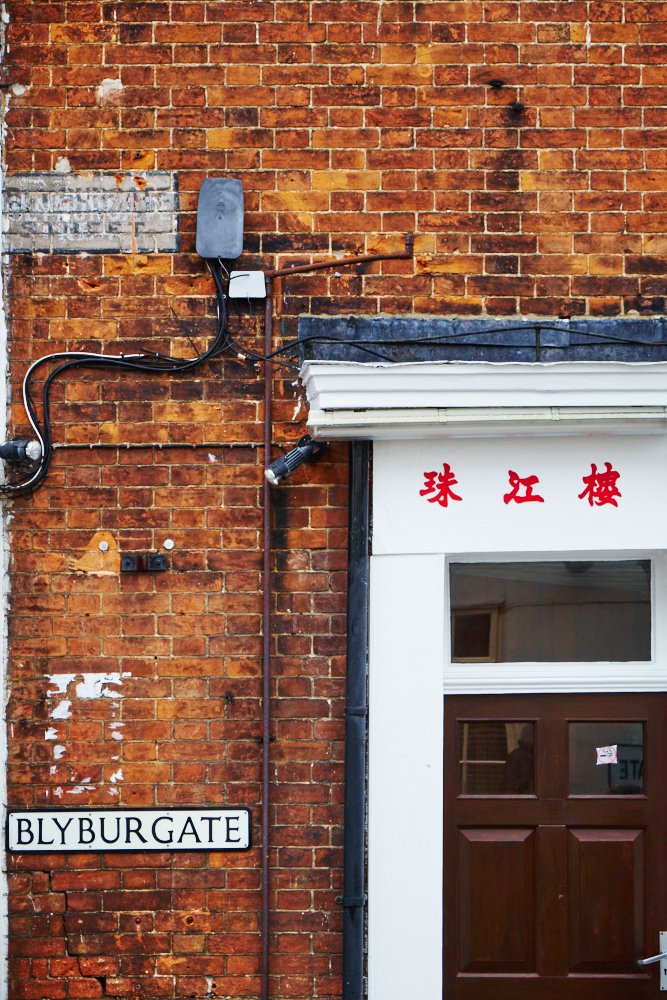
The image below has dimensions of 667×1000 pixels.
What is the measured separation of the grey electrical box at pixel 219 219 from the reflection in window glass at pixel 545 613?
73.5 inches

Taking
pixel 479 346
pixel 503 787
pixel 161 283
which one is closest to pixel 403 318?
pixel 479 346

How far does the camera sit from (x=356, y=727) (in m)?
4.61

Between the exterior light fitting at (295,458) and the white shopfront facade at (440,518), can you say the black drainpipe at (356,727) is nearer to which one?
the white shopfront facade at (440,518)

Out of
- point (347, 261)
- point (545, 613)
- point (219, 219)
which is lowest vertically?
point (545, 613)

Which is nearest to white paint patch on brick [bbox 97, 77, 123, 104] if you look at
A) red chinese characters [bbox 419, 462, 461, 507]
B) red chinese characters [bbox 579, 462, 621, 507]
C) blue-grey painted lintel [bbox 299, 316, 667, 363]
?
blue-grey painted lintel [bbox 299, 316, 667, 363]

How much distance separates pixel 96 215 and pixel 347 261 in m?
1.22

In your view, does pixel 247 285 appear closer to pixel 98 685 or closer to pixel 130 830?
pixel 98 685

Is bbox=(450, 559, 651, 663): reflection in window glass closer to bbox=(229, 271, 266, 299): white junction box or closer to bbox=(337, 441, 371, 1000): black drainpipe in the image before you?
bbox=(337, 441, 371, 1000): black drainpipe

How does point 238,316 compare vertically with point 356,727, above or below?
above

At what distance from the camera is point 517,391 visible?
177 inches

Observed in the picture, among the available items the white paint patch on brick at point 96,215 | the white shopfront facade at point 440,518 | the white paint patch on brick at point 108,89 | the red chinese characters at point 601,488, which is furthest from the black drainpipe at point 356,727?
the white paint patch on brick at point 108,89

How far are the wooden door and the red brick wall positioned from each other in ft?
2.20

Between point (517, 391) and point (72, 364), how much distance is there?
2.09m

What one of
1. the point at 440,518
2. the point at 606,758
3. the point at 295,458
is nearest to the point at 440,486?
the point at 440,518
